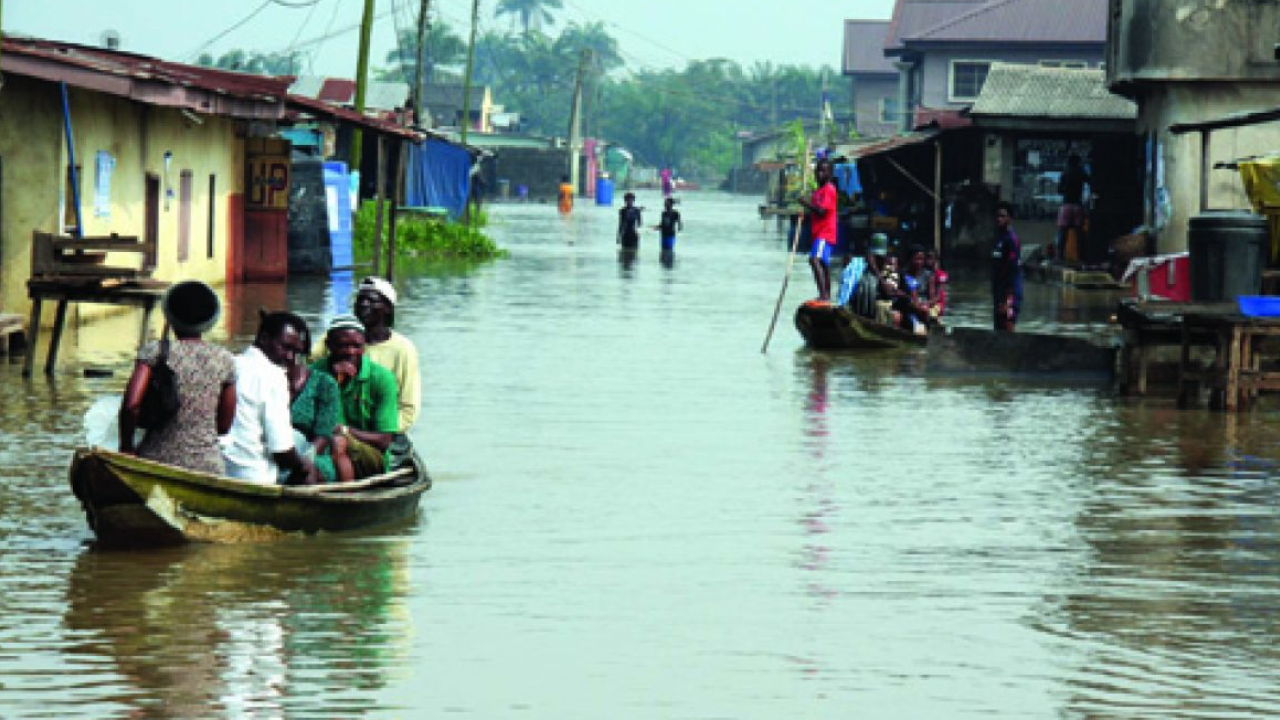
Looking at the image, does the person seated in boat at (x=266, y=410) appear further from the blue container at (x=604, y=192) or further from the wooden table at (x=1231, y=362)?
the blue container at (x=604, y=192)

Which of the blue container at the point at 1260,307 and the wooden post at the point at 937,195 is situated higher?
the wooden post at the point at 937,195

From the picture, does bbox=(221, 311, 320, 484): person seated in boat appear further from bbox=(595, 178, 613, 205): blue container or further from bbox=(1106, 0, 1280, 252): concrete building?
bbox=(595, 178, 613, 205): blue container

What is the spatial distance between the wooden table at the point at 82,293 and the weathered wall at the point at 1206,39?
18352 millimetres

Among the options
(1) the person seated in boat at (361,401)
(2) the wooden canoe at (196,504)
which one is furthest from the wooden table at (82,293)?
(2) the wooden canoe at (196,504)

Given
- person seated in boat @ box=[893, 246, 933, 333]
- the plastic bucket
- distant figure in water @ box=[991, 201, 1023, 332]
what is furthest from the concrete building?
the plastic bucket

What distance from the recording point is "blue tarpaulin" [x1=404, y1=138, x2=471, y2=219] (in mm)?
59750

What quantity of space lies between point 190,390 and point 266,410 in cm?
45

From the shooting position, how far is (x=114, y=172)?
26.7 metres

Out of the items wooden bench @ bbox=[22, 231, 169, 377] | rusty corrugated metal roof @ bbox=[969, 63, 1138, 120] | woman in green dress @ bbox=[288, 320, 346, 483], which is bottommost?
woman in green dress @ bbox=[288, 320, 346, 483]

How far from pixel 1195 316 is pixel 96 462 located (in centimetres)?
1094

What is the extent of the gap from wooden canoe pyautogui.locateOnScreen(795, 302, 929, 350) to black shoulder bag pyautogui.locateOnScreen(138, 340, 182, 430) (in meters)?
14.4

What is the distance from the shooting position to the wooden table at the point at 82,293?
19.6 meters

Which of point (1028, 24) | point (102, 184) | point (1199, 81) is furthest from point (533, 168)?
point (102, 184)

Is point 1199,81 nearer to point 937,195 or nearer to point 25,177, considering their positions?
point 937,195
